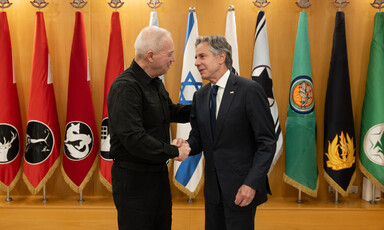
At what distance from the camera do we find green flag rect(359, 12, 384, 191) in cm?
360

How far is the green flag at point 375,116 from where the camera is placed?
3.60 m

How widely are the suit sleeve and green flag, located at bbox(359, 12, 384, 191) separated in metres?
2.04

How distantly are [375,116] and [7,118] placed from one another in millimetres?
Answer: 3514

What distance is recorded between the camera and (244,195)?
1.99 m

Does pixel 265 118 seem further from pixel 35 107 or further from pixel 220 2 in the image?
pixel 35 107

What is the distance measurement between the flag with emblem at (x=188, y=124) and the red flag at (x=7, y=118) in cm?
156

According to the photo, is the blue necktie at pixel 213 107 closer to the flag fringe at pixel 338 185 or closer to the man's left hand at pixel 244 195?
the man's left hand at pixel 244 195

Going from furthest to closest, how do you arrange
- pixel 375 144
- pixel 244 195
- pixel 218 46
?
pixel 375 144, pixel 218 46, pixel 244 195

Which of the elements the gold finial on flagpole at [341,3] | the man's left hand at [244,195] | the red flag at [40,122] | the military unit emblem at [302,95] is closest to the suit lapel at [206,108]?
the man's left hand at [244,195]

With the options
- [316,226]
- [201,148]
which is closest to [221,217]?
[201,148]

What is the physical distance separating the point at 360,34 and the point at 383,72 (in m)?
0.49

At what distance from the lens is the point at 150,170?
2201 mm

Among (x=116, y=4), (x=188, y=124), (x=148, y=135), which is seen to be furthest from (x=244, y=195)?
(x=116, y=4)

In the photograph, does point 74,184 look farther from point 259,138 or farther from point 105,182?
point 259,138
